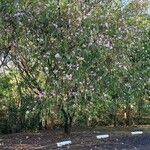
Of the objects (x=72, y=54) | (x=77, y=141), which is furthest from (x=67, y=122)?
(x=72, y=54)

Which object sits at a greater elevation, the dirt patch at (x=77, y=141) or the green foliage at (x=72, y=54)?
the green foliage at (x=72, y=54)

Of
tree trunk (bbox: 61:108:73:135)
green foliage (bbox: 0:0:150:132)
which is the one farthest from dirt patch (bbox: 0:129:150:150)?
green foliage (bbox: 0:0:150:132)

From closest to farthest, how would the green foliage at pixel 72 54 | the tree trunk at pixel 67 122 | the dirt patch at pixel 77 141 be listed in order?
the dirt patch at pixel 77 141 < the green foliage at pixel 72 54 < the tree trunk at pixel 67 122

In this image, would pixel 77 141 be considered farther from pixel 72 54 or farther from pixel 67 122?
pixel 72 54

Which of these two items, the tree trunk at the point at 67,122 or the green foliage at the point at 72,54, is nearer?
the green foliage at the point at 72,54

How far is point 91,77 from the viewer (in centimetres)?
1198

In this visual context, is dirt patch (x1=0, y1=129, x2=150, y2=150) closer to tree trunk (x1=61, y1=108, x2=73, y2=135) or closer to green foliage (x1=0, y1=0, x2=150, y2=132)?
tree trunk (x1=61, y1=108, x2=73, y2=135)

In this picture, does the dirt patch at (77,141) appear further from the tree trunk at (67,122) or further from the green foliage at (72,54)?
the green foliage at (72,54)

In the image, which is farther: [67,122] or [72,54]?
[67,122]

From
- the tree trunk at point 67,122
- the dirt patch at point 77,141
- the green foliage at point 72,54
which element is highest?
the green foliage at point 72,54

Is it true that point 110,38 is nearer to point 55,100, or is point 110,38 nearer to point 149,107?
point 55,100

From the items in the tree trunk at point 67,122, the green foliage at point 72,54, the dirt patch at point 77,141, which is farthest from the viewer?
the tree trunk at point 67,122

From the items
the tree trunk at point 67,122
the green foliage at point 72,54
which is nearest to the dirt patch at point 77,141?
the tree trunk at point 67,122

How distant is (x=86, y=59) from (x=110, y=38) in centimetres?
90
